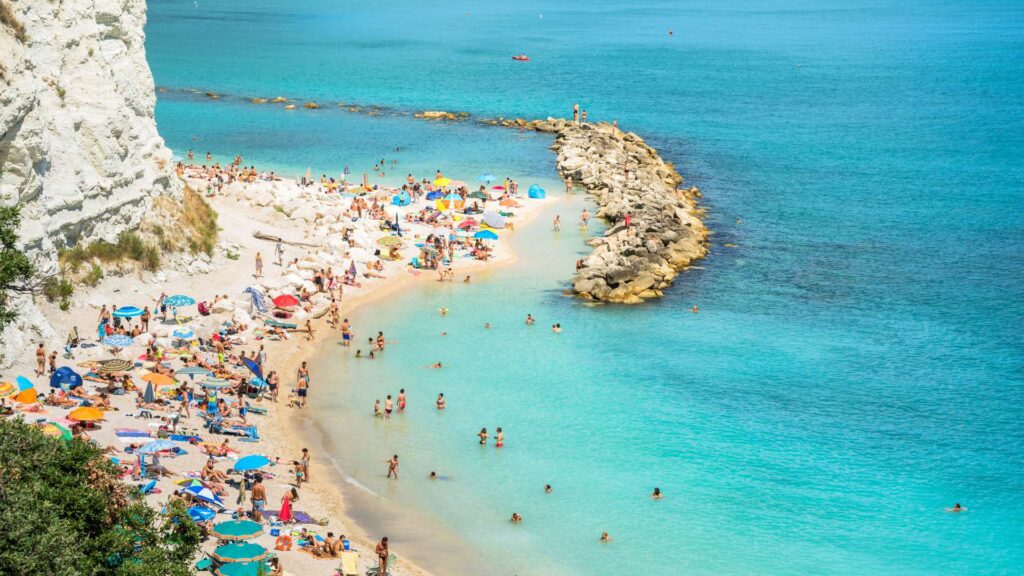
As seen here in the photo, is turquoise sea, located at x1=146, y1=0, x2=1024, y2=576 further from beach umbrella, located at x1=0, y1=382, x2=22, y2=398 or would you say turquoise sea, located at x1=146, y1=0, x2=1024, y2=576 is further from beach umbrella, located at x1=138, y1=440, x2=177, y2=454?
beach umbrella, located at x1=0, y1=382, x2=22, y2=398

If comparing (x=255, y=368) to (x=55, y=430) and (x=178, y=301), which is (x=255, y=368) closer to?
(x=178, y=301)

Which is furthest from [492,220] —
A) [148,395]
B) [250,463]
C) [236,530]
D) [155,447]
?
[236,530]

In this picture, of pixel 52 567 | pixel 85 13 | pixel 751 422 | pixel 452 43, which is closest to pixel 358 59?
pixel 452 43

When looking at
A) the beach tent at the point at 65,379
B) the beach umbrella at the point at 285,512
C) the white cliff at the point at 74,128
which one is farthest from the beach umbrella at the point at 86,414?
the beach umbrella at the point at 285,512

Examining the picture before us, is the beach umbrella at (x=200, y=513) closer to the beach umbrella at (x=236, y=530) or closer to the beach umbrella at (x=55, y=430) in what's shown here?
the beach umbrella at (x=236, y=530)

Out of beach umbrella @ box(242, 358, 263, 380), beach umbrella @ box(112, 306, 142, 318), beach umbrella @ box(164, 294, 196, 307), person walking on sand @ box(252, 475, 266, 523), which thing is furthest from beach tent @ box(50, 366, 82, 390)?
person walking on sand @ box(252, 475, 266, 523)
